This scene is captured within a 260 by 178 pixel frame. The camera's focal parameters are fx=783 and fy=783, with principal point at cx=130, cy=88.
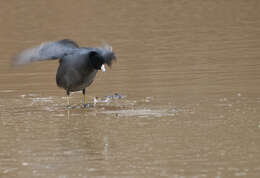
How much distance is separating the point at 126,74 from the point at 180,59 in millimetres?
2123

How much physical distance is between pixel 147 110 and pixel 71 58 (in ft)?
5.16

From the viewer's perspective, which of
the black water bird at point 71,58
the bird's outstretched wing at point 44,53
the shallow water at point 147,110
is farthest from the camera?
the bird's outstretched wing at point 44,53

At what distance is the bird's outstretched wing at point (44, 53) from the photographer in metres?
12.1

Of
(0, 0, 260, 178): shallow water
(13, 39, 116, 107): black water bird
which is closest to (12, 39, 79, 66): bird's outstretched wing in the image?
(13, 39, 116, 107): black water bird

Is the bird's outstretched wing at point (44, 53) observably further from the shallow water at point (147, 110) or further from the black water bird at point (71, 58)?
the shallow water at point (147, 110)

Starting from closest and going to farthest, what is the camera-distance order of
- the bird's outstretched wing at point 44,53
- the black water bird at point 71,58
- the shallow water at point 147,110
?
the shallow water at point 147,110 < the black water bird at point 71,58 < the bird's outstretched wing at point 44,53

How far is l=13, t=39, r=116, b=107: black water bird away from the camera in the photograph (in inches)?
470

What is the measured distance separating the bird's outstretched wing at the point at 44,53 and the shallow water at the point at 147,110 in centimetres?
79

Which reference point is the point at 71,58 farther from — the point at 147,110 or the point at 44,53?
the point at 147,110

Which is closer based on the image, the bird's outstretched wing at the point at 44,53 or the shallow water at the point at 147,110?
the shallow water at the point at 147,110

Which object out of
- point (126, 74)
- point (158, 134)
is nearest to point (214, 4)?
point (126, 74)

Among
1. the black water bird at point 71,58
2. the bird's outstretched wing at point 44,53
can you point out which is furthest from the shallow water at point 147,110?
the bird's outstretched wing at point 44,53

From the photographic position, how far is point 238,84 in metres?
13.4

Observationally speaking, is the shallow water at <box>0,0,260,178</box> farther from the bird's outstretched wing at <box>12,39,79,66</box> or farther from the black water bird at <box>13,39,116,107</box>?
the bird's outstretched wing at <box>12,39,79,66</box>
